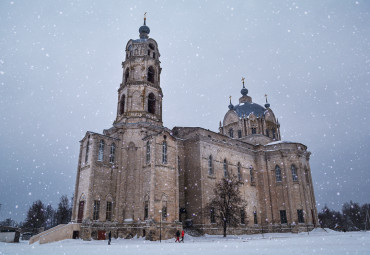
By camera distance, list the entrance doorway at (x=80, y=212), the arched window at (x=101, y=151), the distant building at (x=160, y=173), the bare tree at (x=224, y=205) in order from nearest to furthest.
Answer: the entrance doorway at (x=80, y=212) → the distant building at (x=160, y=173) → the bare tree at (x=224, y=205) → the arched window at (x=101, y=151)

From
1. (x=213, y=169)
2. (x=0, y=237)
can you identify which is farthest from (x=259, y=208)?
(x=0, y=237)

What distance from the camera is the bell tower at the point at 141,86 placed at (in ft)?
109

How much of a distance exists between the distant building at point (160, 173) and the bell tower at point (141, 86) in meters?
0.12

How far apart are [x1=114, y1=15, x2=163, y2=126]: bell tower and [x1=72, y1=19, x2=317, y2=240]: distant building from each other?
0.12m

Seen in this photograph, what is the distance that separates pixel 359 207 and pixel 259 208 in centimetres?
8410

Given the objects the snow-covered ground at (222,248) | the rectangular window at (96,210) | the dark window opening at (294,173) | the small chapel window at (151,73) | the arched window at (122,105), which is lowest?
the snow-covered ground at (222,248)

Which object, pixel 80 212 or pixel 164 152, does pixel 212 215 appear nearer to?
pixel 164 152

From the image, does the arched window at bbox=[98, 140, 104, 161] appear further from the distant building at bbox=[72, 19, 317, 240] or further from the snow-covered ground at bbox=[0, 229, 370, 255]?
the snow-covered ground at bbox=[0, 229, 370, 255]

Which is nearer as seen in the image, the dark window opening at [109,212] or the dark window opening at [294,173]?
the dark window opening at [109,212]

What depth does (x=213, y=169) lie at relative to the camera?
116 ft

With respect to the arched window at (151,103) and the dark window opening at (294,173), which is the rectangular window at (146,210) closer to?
the arched window at (151,103)

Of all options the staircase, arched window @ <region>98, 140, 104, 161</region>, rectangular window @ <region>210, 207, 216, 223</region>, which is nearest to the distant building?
arched window @ <region>98, 140, 104, 161</region>

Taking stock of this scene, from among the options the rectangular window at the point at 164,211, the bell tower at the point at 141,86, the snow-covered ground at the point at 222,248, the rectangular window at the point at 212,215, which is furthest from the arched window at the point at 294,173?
the rectangular window at the point at 164,211

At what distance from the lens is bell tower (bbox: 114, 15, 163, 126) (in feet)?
109
